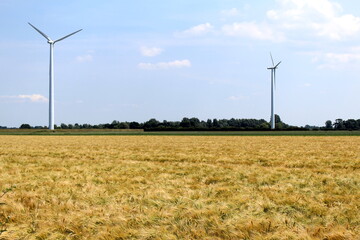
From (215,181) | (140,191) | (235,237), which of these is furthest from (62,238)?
(215,181)

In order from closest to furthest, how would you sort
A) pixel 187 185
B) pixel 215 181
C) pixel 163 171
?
pixel 187 185
pixel 215 181
pixel 163 171

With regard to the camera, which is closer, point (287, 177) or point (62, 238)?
point (62, 238)

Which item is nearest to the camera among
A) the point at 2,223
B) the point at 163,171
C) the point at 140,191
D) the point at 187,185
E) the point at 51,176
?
the point at 2,223

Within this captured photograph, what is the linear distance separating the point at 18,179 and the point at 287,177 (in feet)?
29.7

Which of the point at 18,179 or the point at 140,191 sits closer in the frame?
the point at 140,191

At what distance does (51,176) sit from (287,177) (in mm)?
8212

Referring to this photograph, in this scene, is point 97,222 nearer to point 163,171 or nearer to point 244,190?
point 244,190

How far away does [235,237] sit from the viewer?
5.71m

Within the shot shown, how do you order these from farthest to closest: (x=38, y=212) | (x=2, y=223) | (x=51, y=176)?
(x=51, y=176) < (x=38, y=212) < (x=2, y=223)

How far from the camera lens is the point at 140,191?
9.66 m

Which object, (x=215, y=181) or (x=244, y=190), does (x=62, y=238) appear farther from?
(x=215, y=181)

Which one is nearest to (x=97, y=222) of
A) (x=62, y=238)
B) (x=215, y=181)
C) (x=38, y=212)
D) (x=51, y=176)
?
(x=62, y=238)

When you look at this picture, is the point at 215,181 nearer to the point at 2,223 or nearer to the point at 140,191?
the point at 140,191

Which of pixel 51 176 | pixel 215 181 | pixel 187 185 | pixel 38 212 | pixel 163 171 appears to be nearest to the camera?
pixel 38 212
